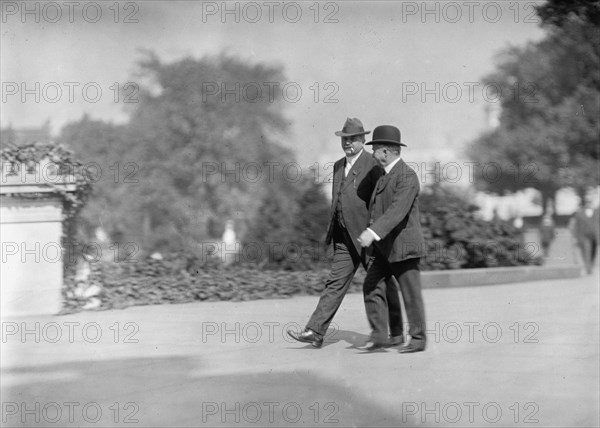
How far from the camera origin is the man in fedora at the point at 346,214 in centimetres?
751

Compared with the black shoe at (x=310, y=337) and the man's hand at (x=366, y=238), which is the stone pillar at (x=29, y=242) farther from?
the man's hand at (x=366, y=238)

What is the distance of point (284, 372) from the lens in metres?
7.05

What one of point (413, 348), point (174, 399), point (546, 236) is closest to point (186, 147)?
point (546, 236)

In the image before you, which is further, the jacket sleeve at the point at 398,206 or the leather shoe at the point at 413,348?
the leather shoe at the point at 413,348

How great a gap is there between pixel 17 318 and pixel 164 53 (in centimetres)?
2540

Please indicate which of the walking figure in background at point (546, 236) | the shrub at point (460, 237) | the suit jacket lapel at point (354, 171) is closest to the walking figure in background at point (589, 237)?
the shrub at point (460, 237)

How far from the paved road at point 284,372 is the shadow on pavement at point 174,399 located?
0.04ft

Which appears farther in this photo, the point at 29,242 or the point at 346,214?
the point at 29,242

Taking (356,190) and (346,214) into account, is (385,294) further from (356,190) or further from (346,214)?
(356,190)

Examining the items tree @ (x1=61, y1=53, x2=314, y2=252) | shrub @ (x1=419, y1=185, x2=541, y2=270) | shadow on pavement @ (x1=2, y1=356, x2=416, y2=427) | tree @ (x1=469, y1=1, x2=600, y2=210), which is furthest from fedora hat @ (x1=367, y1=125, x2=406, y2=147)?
tree @ (x1=469, y1=1, x2=600, y2=210)

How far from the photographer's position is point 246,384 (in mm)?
6617

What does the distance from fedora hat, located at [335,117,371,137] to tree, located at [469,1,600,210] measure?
2262cm

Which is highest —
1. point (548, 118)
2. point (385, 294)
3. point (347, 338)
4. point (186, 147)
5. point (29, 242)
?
point (548, 118)

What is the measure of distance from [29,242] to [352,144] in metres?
4.36
